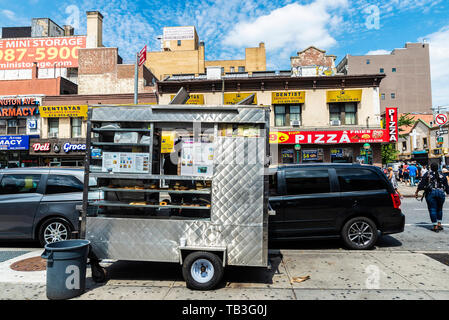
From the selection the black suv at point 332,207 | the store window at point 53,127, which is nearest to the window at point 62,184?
the black suv at point 332,207

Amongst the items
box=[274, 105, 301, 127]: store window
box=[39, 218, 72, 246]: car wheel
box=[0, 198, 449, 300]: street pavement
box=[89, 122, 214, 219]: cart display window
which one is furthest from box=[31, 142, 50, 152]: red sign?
box=[89, 122, 214, 219]: cart display window

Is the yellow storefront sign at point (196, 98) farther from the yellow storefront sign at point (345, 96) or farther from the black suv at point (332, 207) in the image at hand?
the black suv at point (332, 207)

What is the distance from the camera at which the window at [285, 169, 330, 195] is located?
6.35m

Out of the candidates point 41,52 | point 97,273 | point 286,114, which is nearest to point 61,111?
point 41,52

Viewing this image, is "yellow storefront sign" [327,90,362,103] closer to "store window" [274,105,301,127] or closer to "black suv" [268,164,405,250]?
"store window" [274,105,301,127]

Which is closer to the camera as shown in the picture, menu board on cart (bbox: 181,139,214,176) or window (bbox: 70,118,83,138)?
menu board on cart (bbox: 181,139,214,176)

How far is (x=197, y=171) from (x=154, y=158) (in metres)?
1.04

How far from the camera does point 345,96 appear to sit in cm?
2100

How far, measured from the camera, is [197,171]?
174 inches

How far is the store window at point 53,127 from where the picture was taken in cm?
2334
